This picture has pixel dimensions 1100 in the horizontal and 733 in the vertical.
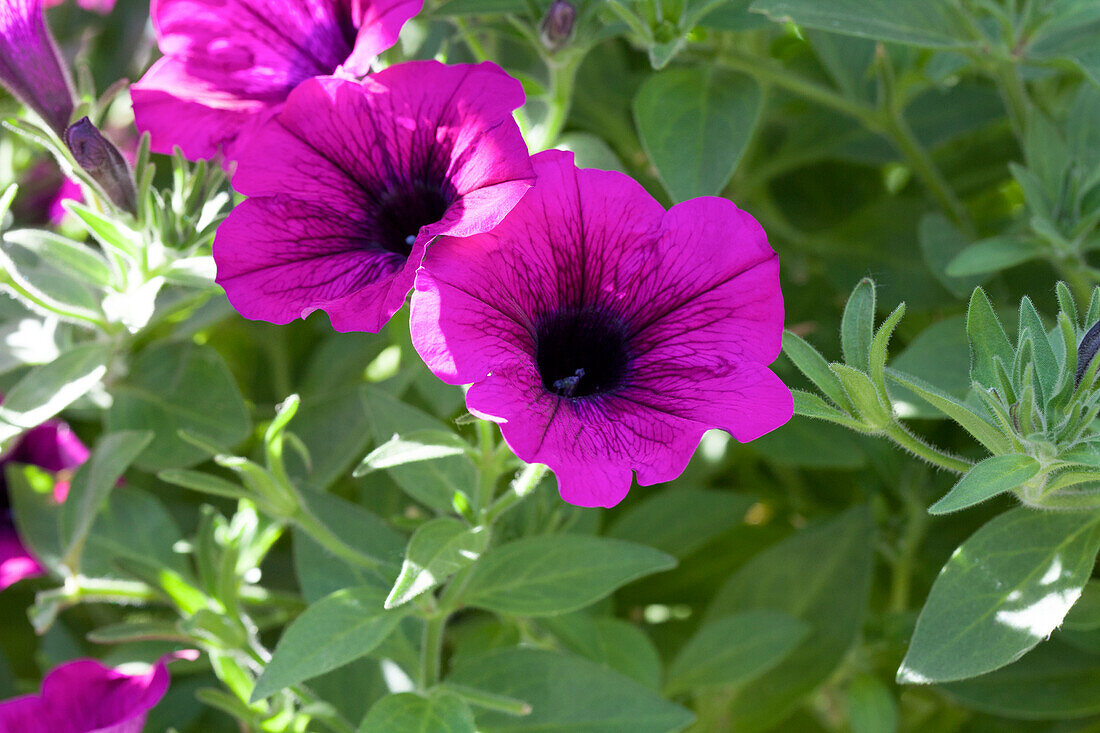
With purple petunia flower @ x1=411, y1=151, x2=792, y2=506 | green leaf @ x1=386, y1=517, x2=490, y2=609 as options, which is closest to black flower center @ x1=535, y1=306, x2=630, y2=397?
purple petunia flower @ x1=411, y1=151, x2=792, y2=506

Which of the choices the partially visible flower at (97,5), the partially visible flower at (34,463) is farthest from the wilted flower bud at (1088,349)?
the partially visible flower at (97,5)

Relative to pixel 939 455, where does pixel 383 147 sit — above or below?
above

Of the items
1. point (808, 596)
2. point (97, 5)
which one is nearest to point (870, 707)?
point (808, 596)

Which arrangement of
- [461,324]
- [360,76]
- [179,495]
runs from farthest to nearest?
[179,495], [360,76], [461,324]

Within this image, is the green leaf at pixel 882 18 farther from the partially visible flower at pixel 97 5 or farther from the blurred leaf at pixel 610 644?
the partially visible flower at pixel 97 5

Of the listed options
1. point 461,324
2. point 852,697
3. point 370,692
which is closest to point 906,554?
point 852,697

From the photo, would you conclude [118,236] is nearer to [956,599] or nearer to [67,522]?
[67,522]

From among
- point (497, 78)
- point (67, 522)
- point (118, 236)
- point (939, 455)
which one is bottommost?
point (67, 522)

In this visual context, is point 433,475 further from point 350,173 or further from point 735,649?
point 735,649

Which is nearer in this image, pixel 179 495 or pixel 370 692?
pixel 370 692
